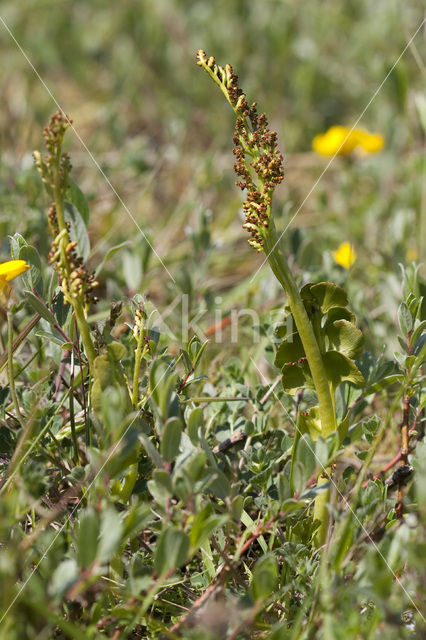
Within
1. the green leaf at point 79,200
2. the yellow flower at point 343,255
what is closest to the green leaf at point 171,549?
the green leaf at point 79,200

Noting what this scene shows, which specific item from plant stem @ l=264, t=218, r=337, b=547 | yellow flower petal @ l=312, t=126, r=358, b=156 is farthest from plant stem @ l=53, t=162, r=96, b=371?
yellow flower petal @ l=312, t=126, r=358, b=156

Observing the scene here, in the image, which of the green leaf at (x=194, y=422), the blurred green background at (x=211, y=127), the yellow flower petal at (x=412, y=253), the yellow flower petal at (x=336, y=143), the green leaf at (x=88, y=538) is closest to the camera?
the green leaf at (x=88, y=538)

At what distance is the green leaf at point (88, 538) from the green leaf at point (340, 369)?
1.75 feet

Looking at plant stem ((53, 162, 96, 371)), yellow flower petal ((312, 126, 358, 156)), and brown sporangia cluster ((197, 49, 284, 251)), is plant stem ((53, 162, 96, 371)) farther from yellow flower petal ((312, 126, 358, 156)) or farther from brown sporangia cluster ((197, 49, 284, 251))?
yellow flower petal ((312, 126, 358, 156))

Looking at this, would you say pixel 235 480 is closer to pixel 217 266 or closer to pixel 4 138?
pixel 217 266

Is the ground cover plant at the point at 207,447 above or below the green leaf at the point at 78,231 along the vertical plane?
below

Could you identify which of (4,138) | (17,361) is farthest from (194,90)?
(17,361)

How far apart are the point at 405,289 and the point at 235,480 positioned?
0.51 metres

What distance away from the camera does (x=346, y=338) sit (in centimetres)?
126

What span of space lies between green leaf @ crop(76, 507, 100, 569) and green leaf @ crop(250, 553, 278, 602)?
0.79 feet

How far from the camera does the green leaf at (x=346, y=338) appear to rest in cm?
125

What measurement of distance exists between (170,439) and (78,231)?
656 mm

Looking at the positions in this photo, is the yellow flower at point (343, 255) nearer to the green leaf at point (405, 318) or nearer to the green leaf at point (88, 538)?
the green leaf at point (405, 318)

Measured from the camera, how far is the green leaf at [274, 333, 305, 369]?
1.29 m
